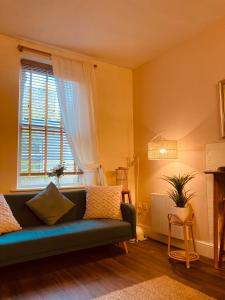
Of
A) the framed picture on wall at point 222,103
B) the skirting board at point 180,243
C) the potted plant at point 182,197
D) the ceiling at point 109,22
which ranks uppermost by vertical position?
the ceiling at point 109,22

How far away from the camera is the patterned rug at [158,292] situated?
80.0 inches

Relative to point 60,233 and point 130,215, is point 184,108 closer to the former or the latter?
point 130,215

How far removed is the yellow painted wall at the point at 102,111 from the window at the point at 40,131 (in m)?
0.12

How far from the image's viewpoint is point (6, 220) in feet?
8.37

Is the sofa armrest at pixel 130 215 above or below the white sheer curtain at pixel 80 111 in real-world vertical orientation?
below

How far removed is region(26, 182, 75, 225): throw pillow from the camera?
293cm

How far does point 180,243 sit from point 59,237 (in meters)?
1.69

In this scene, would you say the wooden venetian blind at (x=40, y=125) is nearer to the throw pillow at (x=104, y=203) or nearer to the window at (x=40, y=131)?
the window at (x=40, y=131)

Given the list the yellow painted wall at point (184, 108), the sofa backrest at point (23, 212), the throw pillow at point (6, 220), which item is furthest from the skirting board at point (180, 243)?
the throw pillow at point (6, 220)

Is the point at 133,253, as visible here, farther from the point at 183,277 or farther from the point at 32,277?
the point at 32,277

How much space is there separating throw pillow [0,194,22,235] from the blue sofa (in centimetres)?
7

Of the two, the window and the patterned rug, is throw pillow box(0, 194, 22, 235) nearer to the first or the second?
the window

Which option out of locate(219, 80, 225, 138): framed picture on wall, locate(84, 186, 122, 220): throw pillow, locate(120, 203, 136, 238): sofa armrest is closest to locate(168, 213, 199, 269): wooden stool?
locate(120, 203, 136, 238): sofa armrest

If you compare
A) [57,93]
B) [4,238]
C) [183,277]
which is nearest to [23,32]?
[57,93]
